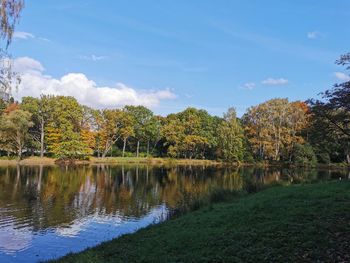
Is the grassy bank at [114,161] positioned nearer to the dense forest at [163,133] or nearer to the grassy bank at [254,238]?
the dense forest at [163,133]

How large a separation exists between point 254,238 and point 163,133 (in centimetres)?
7685

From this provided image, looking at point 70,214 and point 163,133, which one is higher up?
point 163,133

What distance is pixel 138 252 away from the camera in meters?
9.63

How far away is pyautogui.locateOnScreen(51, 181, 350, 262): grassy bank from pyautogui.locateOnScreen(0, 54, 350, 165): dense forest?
5485 cm

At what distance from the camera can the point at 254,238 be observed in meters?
8.94

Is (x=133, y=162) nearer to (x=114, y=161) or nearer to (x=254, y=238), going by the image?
(x=114, y=161)

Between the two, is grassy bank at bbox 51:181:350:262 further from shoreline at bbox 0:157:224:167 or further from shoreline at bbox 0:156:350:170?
shoreline at bbox 0:157:224:167

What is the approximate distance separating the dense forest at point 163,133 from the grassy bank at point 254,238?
54853 mm

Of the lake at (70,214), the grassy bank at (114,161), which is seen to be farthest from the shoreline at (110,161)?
the lake at (70,214)

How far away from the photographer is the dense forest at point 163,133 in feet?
230

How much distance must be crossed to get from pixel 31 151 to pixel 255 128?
157ft

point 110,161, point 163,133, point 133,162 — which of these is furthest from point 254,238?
point 163,133

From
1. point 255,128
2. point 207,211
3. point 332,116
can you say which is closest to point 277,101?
point 255,128

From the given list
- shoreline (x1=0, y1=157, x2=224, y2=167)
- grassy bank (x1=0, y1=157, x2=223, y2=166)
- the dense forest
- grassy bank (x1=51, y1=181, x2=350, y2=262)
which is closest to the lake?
grassy bank (x1=51, y1=181, x2=350, y2=262)
